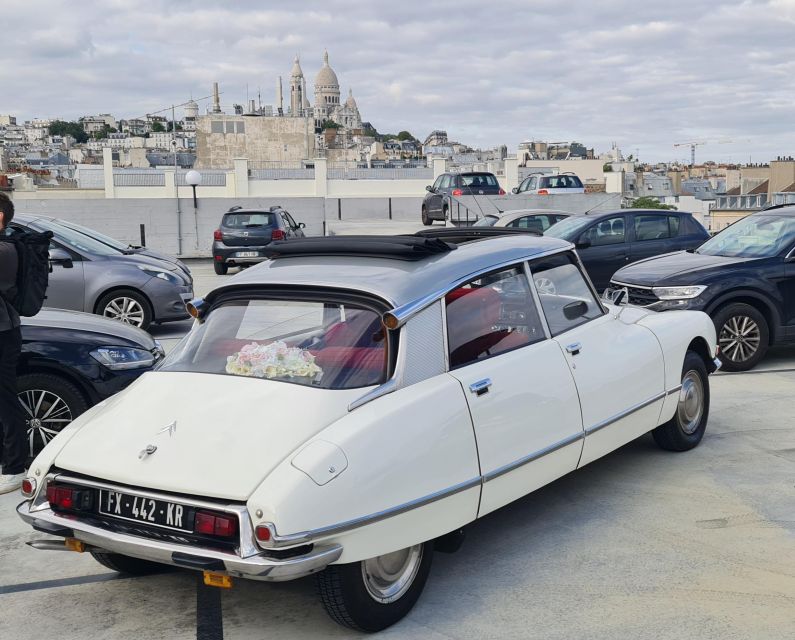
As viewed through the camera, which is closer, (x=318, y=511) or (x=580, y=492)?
(x=318, y=511)

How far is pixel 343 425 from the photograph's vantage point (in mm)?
4066

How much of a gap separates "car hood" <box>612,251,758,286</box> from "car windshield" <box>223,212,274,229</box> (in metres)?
12.2

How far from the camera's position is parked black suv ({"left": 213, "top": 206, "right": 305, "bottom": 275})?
21.1m

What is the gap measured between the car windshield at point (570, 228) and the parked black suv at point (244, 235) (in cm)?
717

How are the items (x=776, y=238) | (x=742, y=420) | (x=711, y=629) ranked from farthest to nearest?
(x=776, y=238)
(x=742, y=420)
(x=711, y=629)

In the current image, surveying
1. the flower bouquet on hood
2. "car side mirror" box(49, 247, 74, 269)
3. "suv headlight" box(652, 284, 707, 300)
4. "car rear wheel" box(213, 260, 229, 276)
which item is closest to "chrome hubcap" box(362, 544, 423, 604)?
the flower bouquet on hood

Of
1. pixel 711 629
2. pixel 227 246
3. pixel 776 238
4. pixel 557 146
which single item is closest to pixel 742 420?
pixel 776 238

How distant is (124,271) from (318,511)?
9.07 m

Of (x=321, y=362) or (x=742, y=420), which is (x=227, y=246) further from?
(x=321, y=362)

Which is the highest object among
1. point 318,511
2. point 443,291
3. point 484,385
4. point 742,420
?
point 443,291

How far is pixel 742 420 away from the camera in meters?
7.77

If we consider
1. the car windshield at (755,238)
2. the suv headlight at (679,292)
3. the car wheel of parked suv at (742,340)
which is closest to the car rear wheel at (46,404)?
the suv headlight at (679,292)

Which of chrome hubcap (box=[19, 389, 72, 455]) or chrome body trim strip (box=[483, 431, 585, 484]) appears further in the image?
chrome hubcap (box=[19, 389, 72, 455])

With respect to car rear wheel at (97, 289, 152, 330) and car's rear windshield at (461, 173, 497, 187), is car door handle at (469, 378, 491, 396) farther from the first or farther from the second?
car's rear windshield at (461, 173, 497, 187)
